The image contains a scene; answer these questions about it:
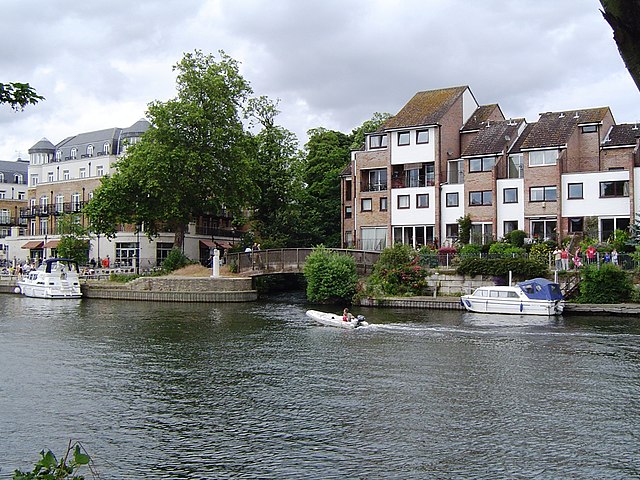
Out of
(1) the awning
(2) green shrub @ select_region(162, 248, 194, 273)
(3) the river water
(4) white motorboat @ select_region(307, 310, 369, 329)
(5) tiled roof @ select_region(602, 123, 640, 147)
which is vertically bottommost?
(3) the river water

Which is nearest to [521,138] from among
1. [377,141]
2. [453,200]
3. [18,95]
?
[453,200]

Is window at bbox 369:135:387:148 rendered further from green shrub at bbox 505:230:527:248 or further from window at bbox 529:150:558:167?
green shrub at bbox 505:230:527:248

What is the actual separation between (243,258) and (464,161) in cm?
2142

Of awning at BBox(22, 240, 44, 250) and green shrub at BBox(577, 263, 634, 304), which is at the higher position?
awning at BBox(22, 240, 44, 250)

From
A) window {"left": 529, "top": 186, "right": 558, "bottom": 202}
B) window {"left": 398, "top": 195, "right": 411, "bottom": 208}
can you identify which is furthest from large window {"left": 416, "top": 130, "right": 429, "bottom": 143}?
window {"left": 529, "top": 186, "right": 558, "bottom": 202}

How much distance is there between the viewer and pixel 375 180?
6712cm

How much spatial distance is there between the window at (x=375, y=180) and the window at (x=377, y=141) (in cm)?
243

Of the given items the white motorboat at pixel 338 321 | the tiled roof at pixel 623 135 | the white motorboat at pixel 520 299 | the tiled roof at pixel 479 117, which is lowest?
the white motorboat at pixel 338 321

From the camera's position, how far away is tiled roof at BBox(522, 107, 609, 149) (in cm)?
5909

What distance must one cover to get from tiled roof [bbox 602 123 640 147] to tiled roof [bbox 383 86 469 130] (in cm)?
1422

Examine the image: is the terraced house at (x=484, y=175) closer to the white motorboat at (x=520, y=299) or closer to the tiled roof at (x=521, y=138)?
the tiled roof at (x=521, y=138)

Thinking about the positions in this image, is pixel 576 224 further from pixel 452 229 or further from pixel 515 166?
pixel 452 229

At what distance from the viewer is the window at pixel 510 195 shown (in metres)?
59.7

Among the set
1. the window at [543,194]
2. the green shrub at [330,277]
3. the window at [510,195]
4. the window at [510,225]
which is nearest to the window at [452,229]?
the window at [510,225]
